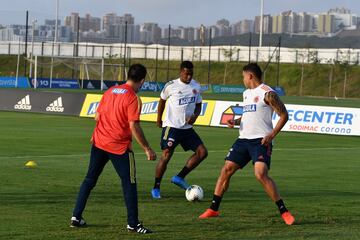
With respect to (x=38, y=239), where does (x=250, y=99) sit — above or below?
above

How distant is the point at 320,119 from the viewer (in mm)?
31797

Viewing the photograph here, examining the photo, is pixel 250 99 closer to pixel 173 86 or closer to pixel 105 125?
pixel 105 125

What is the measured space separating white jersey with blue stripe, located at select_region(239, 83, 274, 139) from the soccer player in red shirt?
1.64 meters

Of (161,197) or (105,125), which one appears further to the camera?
(161,197)

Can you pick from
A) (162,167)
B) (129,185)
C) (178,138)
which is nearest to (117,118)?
(129,185)

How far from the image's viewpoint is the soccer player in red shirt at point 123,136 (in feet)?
37.1

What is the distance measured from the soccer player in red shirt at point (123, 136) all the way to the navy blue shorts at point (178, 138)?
3.50 m

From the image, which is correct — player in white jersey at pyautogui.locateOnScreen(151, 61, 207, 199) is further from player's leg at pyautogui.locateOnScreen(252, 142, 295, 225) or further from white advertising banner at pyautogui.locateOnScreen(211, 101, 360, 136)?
white advertising banner at pyautogui.locateOnScreen(211, 101, 360, 136)

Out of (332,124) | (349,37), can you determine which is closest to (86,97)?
(332,124)

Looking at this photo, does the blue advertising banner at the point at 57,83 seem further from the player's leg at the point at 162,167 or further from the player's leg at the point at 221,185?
the player's leg at the point at 221,185

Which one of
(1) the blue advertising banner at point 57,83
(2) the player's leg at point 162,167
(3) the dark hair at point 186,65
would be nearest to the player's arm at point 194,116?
(2) the player's leg at point 162,167

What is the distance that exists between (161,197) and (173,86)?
1797mm

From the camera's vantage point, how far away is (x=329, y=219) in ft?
42.1

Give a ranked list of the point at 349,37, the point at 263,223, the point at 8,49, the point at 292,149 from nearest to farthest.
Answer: the point at 263,223
the point at 292,149
the point at 8,49
the point at 349,37
